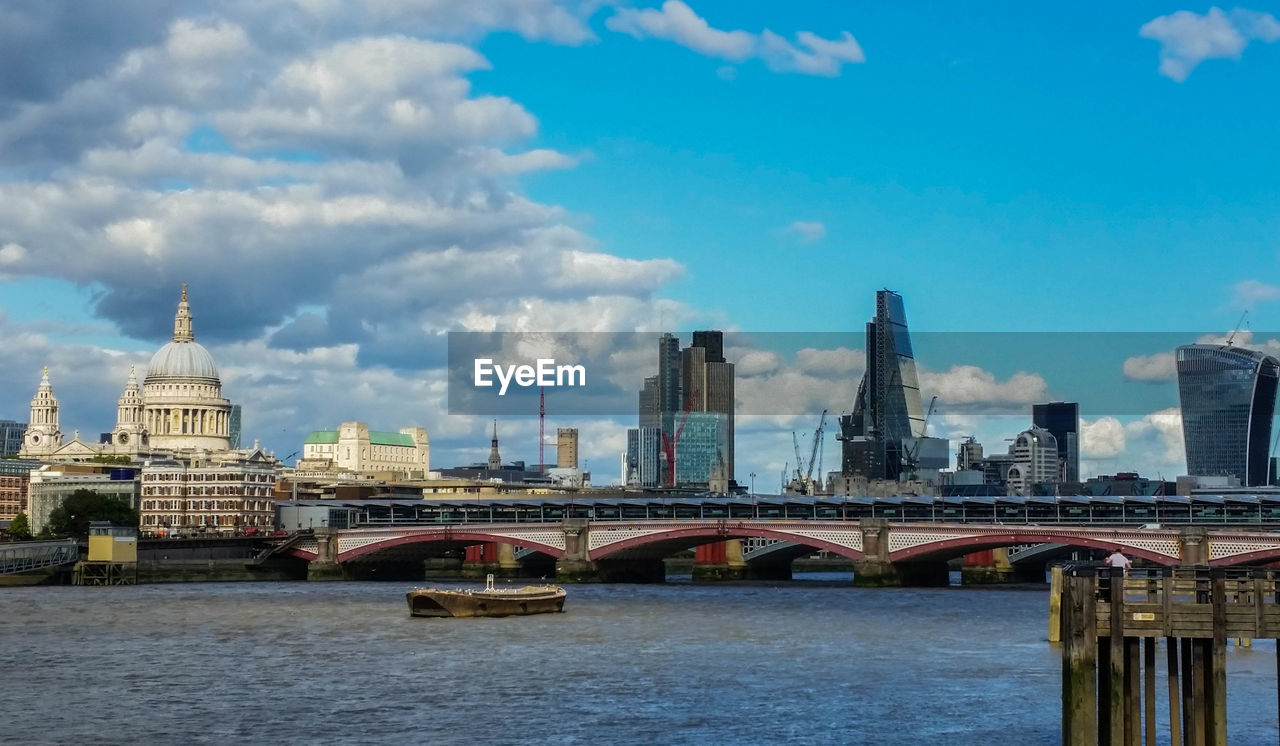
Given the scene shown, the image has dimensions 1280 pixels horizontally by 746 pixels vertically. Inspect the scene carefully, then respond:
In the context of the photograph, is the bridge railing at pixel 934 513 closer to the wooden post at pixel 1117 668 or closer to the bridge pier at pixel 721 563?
the bridge pier at pixel 721 563

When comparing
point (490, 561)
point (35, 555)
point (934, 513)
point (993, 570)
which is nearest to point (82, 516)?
point (35, 555)

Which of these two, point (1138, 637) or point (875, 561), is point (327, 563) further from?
point (1138, 637)

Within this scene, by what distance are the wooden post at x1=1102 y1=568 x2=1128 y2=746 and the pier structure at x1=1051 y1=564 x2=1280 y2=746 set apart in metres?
0.02

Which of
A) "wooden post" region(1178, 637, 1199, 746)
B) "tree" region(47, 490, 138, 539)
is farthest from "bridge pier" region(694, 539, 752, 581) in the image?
"wooden post" region(1178, 637, 1199, 746)

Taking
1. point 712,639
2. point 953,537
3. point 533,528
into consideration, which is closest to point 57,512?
point 533,528

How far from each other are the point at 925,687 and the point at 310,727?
22.3 m

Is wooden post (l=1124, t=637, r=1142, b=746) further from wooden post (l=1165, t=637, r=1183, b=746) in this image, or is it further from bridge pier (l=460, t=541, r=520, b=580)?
bridge pier (l=460, t=541, r=520, b=580)

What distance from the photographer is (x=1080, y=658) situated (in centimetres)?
3706

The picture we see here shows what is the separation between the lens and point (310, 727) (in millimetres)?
53094

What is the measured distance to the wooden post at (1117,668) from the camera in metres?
36.7

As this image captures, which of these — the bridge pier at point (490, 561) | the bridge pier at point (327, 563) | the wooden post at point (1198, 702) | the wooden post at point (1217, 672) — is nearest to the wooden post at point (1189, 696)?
the wooden post at point (1198, 702)

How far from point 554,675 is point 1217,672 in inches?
1351

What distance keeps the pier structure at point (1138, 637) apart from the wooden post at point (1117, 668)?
0.07ft

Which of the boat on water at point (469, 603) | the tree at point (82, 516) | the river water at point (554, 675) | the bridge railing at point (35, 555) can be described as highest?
the tree at point (82, 516)
